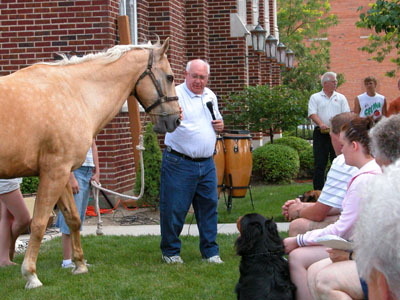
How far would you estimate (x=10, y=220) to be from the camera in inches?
258

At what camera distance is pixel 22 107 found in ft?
17.2

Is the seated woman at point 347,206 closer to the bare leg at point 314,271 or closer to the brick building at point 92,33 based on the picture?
the bare leg at point 314,271

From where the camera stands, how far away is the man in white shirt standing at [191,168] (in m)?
6.39

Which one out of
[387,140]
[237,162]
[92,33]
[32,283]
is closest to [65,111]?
[32,283]

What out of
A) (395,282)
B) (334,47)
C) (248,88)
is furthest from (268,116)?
(334,47)

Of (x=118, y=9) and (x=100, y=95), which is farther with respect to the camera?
(x=118, y=9)

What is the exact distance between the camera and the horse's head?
238 inches

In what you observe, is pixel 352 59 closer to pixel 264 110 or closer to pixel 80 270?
pixel 264 110

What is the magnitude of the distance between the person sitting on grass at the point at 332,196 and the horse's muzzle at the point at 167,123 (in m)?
1.70

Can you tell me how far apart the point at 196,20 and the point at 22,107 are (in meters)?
10.9

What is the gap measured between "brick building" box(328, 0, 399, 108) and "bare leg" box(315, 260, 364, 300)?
1895 inches

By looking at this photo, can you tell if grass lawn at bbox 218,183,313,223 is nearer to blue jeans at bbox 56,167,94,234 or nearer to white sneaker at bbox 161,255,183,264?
white sneaker at bbox 161,255,183,264

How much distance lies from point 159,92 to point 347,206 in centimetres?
270

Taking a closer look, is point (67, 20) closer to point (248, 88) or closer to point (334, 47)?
point (248, 88)
